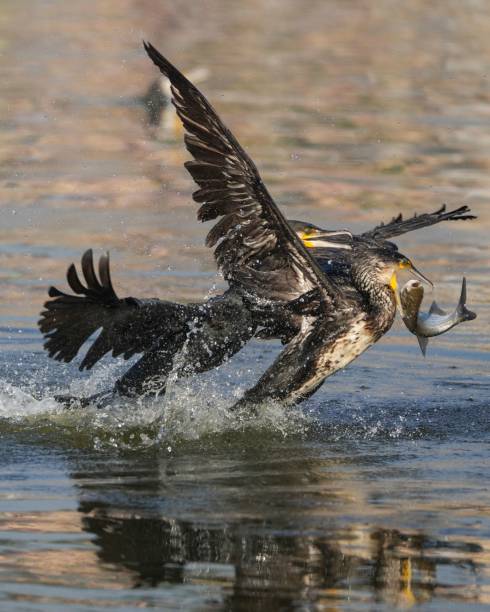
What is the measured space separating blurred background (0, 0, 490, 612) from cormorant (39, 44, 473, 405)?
0.33 metres

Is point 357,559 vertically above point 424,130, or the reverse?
point 424,130

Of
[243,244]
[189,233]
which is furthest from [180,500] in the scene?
[189,233]

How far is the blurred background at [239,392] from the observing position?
6.07 metres

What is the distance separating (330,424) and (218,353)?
861mm

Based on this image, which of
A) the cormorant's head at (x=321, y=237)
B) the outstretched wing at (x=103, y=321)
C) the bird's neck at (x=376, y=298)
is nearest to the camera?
the outstretched wing at (x=103, y=321)

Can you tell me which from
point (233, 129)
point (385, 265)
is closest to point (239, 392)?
point (385, 265)

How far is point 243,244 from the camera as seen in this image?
26.9ft

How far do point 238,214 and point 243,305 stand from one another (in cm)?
64

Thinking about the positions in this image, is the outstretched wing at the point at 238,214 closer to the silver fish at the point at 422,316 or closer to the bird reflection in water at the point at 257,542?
the silver fish at the point at 422,316

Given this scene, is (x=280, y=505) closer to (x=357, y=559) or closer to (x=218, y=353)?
(x=357, y=559)

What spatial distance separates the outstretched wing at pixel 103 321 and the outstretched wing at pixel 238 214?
45 centimetres

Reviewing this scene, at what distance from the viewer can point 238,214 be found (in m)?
8.03

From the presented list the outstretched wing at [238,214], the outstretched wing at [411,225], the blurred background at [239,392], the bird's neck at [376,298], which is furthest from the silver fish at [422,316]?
the outstretched wing at [411,225]

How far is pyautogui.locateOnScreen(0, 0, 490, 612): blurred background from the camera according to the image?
Result: 6.07 m
